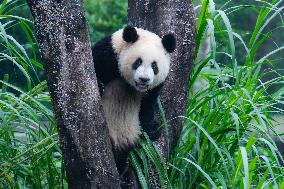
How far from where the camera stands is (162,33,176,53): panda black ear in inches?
137

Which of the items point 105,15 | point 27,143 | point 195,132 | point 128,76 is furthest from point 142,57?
point 105,15

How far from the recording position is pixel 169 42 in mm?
3523

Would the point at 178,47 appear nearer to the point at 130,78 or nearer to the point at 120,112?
the point at 130,78

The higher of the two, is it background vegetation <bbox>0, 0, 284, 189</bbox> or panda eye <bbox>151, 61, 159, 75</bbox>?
panda eye <bbox>151, 61, 159, 75</bbox>

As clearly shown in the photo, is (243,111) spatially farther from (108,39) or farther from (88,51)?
(88,51)

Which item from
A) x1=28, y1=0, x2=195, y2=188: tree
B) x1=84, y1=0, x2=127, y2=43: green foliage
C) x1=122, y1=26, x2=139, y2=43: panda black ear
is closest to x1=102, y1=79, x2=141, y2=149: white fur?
x1=122, y1=26, x2=139, y2=43: panda black ear

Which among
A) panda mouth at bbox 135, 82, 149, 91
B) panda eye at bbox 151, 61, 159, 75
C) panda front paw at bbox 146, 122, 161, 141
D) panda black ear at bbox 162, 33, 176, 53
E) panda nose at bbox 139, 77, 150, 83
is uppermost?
panda black ear at bbox 162, 33, 176, 53

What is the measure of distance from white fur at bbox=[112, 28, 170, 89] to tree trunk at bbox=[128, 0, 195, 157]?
65 mm

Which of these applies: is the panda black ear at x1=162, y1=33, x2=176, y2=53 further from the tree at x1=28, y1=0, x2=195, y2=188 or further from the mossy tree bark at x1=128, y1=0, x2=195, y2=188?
the tree at x1=28, y1=0, x2=195, y2=188

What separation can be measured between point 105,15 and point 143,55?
6.74 m

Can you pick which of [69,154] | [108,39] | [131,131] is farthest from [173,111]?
[69,154]

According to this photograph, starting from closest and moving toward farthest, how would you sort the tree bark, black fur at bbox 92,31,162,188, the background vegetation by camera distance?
the tree bark < the background vegetation < black fur at bbox 92,31,162,188

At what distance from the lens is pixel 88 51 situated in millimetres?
2879

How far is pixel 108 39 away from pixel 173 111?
22.5 inches
